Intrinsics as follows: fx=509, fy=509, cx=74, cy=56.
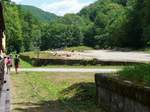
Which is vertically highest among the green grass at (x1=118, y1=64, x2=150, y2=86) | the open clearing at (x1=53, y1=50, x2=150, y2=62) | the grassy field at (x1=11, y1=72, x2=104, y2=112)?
the green grass at (x1=118, y1=64, x2=150, y2=86)

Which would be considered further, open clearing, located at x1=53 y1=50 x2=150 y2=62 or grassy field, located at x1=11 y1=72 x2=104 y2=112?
open clearing, located at x1=53 y1=50 x2=150 y2=62

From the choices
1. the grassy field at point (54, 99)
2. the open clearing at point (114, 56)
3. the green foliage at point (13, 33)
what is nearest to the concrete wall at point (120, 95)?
the grassy field at point (54, 99)

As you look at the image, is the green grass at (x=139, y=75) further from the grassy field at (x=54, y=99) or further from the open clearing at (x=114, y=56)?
the open clearing at (x=114, y=56)

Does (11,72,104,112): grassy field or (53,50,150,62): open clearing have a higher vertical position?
(11,72,104,112): grassy field

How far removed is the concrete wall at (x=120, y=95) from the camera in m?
10.4

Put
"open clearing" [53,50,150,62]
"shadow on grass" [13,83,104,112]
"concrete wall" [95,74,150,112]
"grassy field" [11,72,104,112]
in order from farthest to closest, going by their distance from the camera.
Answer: "open clearing" [53,50,150,62]
"grassy field" [11,72,104,112]
"shadow on grass" [13,83,104,112]
"concrete wall" [95,74,150,112]

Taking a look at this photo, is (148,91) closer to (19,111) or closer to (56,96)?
(19,111)

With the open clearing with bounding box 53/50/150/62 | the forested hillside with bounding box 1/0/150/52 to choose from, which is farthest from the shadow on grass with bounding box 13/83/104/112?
the open clearing with bounding box 53/50/150/62

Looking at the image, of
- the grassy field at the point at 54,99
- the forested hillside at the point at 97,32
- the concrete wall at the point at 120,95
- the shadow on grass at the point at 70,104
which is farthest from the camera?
the forested hillside at the point at 97,32

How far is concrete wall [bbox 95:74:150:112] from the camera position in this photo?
34.2ft

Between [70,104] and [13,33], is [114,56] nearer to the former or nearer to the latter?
[70,104]

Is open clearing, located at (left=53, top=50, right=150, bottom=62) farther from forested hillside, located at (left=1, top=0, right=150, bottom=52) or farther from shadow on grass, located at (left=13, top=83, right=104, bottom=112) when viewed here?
shadow on grass, located at (left=13, top=83, right=104, bottom=112)

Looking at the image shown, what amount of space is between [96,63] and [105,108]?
2939 centimetres

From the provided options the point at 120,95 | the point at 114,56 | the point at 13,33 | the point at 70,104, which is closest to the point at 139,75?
the point at 120,95
